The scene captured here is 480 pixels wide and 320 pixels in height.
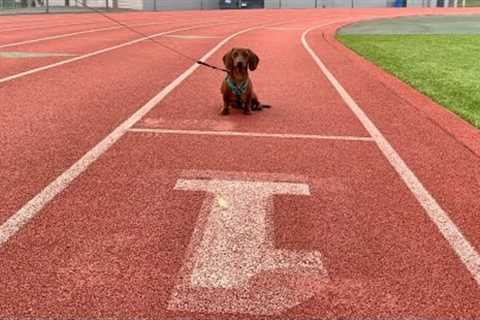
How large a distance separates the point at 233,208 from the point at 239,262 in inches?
37.5

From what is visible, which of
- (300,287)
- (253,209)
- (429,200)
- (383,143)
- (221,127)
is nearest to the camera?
(300,287)

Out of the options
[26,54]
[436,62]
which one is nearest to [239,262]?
[436,62]

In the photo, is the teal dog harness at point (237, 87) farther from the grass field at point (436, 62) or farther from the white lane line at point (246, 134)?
the grass field at point (436, 62)

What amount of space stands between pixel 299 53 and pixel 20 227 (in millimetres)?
13810

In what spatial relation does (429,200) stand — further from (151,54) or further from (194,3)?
(194,3)

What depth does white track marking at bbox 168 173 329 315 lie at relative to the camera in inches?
130

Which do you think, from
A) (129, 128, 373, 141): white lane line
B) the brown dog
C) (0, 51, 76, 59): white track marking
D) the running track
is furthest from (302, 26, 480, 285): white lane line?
(0, 51, 76, 59): white track marking

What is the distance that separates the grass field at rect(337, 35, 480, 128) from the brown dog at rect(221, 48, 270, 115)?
3.03m

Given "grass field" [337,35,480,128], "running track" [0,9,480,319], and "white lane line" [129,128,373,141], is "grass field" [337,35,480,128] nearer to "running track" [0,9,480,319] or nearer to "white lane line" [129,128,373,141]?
"running track" [0,9,480,319]

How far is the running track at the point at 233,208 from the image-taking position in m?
3.37

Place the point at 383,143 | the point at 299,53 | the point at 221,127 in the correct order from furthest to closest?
the point at 299,53, the point at 221,127, the point at 383,143

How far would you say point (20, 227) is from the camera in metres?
4.21

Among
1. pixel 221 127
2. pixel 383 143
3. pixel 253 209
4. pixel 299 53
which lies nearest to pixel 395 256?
pixel 253 209

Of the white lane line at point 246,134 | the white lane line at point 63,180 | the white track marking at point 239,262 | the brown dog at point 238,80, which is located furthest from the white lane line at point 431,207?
the white lane line at point 63,180
